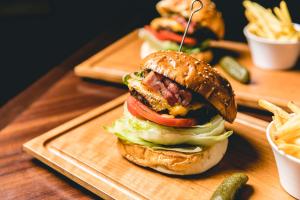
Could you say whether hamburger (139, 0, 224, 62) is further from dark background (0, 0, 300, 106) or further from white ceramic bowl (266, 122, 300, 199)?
white ceramic bowl (266, 122, 300, 199)

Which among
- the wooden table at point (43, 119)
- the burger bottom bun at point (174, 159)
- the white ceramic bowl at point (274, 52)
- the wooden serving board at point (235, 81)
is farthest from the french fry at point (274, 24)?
the burger bottom bun at point (174, 159)

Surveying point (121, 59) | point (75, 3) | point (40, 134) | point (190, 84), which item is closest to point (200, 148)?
point (190, 84)

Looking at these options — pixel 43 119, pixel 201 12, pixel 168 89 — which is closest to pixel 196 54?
pixel 201 12

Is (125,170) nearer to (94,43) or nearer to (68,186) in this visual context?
(68,186)

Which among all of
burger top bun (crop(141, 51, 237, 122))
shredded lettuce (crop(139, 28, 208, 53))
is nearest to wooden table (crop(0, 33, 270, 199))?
shredded lettuce (crop(139, 28, 208, 53))

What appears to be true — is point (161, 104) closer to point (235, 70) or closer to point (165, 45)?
point (235, 70)

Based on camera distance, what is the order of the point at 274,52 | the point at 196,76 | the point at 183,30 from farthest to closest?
the point at 183,30
the point at 274,52
the point at 196,76

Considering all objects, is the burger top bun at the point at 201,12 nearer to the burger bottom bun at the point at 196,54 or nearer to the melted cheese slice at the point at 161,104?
the burger bottom bun at the point at 196,54
